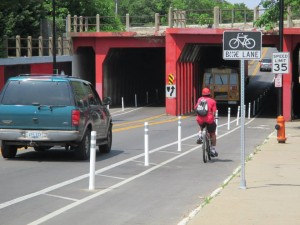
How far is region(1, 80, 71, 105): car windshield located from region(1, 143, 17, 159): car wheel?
1.17 metres

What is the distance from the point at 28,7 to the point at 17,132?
41.0m

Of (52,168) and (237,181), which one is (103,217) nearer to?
(237,181)

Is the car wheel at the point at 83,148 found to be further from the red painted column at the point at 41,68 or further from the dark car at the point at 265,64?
the dark car at the point at 265,64

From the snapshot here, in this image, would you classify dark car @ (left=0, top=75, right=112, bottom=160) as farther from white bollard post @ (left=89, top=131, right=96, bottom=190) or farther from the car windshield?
white bollard post @ (left=89, top=131, right=96, bottom=190)

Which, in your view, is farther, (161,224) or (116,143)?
(116,143)

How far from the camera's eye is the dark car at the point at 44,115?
17.2 m

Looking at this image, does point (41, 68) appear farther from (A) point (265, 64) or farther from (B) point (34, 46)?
(A) point (265, 64)

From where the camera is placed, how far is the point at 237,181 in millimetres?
14281

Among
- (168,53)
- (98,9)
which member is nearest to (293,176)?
(168,53)

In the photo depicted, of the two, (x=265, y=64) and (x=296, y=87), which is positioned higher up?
(x=265, y=64)

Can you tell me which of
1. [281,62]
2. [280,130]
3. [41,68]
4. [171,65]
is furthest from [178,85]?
[280,130]

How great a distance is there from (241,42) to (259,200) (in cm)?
320

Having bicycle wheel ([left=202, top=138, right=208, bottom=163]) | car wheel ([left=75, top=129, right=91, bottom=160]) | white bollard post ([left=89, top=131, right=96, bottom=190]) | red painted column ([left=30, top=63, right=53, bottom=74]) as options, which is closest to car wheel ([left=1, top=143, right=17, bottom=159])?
car wheel ([left=75, top=129, right=91, bottom=160])

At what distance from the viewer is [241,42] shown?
533 inches
